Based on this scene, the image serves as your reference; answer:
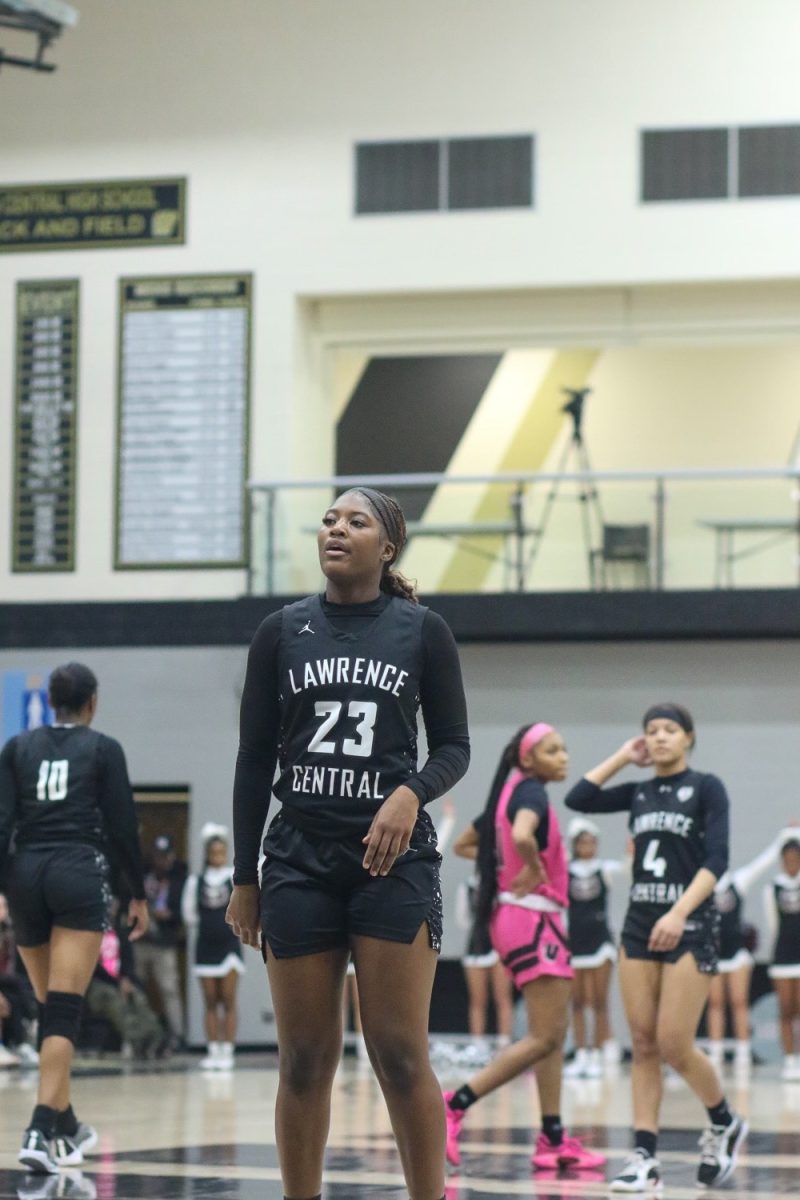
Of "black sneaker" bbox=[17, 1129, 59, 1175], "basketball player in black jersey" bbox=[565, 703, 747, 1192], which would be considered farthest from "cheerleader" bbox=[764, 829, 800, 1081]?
"black sneaker" bbox=[17, 1129, 59, 1175]

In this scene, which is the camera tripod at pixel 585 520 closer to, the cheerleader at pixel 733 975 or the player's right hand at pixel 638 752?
the cheerleader at pixel 733 975

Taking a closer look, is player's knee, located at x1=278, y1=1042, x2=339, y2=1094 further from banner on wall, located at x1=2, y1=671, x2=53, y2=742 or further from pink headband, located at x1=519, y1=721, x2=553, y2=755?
banner on wall, located at x1=2, y1=671, x2=53, y2=742

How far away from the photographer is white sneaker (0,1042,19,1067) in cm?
1534

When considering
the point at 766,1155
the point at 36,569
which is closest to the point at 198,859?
the point at 36,569

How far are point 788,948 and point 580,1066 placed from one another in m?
2.06

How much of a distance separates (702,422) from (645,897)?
37.0 feet

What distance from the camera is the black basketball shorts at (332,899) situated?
14.9 feet

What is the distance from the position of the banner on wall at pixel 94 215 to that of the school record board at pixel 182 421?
53cm

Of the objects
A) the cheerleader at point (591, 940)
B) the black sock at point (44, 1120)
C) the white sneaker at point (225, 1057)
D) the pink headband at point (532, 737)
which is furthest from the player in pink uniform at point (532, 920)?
the white sneaker at point (225, 1057)

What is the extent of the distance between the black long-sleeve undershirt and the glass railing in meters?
12.1

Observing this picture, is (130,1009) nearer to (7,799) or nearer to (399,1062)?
(7,799)

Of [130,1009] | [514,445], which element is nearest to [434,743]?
[130,1009]

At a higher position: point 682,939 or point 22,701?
point 22,701

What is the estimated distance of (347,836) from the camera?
455cm
